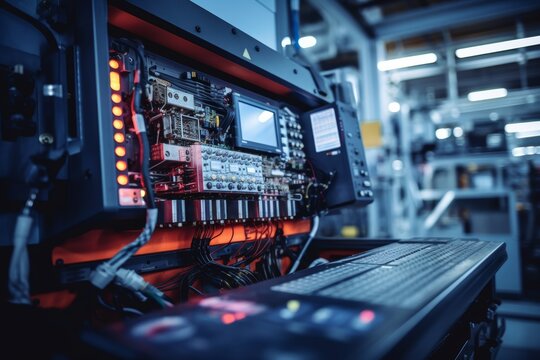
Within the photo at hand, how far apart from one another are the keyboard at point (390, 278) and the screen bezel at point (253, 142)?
0.53 metres

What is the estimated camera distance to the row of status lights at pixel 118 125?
867 mm

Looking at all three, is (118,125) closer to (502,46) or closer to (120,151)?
(120,151)

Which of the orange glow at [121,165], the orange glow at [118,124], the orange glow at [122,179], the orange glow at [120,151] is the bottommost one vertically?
the orange glow at [122,179]

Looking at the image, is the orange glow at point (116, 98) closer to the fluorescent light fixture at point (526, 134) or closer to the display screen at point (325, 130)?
the display screen at point (325, 130)

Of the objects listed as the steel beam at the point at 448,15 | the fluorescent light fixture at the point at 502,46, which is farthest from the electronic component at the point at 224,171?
the steel beam at the point at 448,15

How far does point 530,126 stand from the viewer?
974 centimetres

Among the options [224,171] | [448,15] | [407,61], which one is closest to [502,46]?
[448,15]

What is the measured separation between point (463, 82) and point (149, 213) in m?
11.1

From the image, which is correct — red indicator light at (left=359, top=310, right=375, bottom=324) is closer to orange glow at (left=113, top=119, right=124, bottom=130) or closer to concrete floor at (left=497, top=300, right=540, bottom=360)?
orange glow at (left=113, top=119, right=124, bottom=130)

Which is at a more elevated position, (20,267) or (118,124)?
(118,124)

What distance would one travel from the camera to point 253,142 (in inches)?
55.0

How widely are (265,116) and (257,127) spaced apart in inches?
3.6

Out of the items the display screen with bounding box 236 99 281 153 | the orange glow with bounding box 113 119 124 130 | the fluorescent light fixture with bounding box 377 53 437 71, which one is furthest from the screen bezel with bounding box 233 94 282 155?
the fluorescent light fixture with bounding box 377 53 437 71

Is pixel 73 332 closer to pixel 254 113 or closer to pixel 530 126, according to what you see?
pixel 254 113
